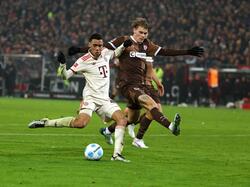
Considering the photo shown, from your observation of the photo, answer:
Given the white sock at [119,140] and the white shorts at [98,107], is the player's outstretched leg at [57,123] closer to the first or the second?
the white shorts at [98,107]

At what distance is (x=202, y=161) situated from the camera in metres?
12.3

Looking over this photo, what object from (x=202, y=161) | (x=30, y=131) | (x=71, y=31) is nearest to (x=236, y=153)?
(x=202, y=161)

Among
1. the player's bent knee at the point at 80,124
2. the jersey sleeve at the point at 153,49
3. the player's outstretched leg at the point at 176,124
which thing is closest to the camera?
the player's outstretched leg at the point at 176,124

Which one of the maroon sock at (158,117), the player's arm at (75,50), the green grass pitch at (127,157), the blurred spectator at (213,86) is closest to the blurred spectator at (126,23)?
the blurred spectator at (213,86)

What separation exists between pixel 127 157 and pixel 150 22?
35054 mm

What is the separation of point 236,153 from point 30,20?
3827cm

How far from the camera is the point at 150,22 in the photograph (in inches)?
1863

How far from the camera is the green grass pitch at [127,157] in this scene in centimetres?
960

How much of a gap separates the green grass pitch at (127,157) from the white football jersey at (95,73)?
3.48 feet

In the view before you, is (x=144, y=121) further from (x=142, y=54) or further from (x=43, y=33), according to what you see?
(x=43, y=33)

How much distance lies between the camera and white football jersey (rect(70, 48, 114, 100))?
42.8ft

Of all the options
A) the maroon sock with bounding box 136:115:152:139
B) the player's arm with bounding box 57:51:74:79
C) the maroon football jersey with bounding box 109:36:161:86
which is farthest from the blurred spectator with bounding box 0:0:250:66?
the player's arm with bounding box 57:51:74:79

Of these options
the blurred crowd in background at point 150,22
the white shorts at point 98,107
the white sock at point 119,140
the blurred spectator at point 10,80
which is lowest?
the blurred spectator at point 10,80

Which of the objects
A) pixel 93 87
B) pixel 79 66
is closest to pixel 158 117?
pixel 93 87
